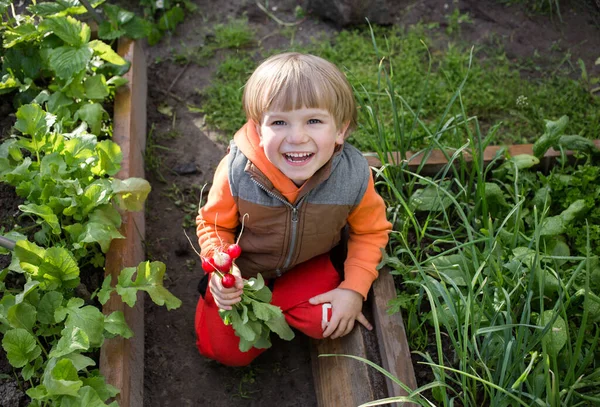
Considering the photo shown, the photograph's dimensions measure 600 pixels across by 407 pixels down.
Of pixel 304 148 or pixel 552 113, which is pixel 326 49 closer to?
pixel 552 113

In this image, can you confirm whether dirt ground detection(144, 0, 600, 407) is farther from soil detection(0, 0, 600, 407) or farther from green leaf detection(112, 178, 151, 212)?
green leaf detection(112, 178, 151, 212)

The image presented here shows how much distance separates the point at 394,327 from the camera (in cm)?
225

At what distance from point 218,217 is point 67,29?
1003mm

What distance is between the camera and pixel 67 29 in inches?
104

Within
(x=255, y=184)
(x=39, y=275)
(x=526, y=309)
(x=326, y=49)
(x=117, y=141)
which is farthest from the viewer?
(x=326, y=49)

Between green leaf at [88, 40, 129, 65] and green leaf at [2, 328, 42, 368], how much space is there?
124cm

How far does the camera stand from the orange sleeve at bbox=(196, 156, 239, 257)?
7.43ft

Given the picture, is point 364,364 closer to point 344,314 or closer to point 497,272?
point 344,314

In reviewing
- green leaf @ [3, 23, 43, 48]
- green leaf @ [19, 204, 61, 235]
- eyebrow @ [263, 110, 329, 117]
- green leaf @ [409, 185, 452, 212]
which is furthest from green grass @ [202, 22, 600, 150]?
green leaf @ [19, 204, 61, 235]

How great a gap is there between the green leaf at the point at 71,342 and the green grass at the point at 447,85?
1489mm

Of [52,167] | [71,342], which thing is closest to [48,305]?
[71,342]

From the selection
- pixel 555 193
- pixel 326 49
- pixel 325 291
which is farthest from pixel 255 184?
pixel 326 49

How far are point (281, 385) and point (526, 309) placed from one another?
99cm

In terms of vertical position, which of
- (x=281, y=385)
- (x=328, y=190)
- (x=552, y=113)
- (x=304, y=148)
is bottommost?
(x=281, y=385)
